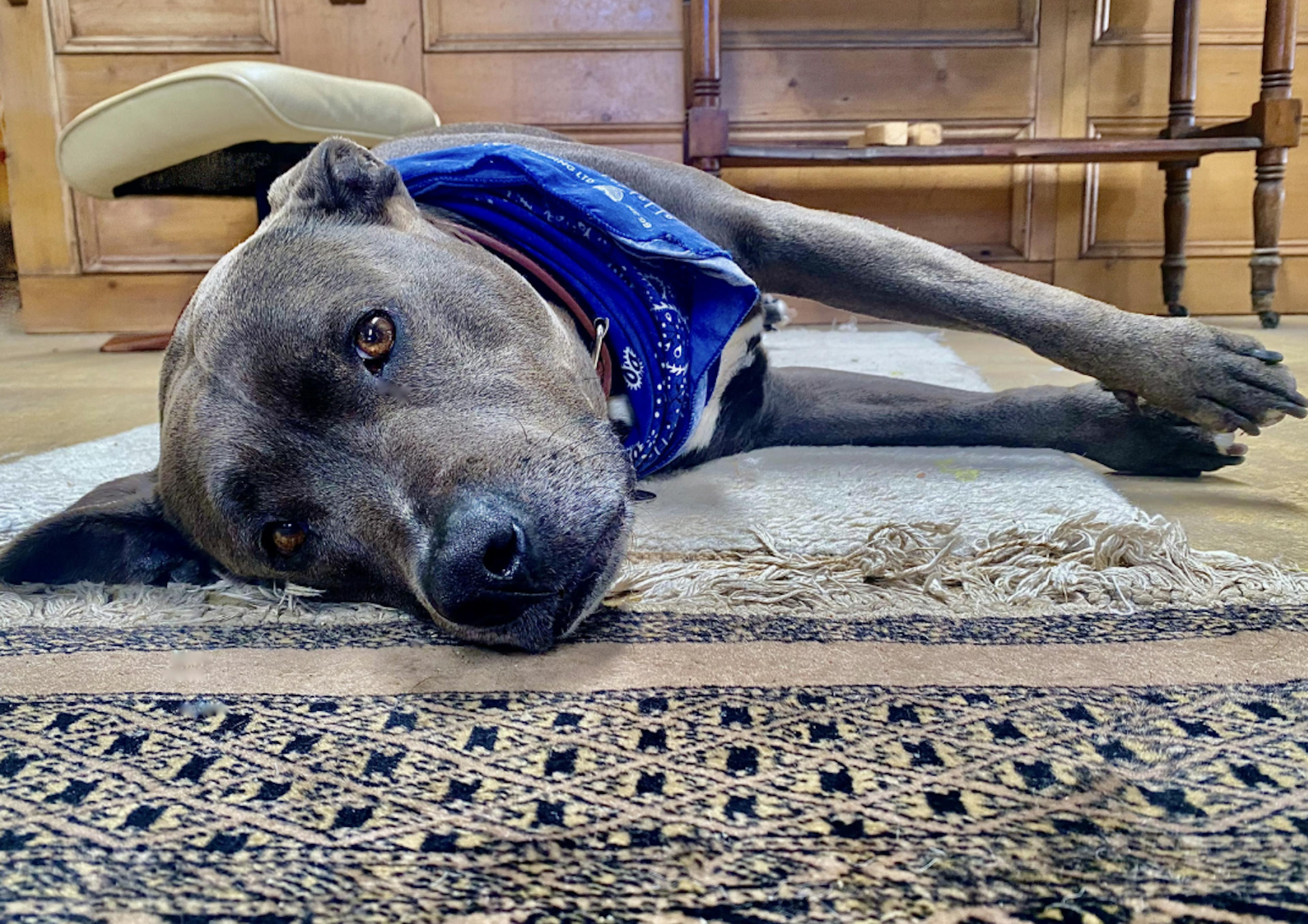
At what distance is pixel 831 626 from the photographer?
1.08 m

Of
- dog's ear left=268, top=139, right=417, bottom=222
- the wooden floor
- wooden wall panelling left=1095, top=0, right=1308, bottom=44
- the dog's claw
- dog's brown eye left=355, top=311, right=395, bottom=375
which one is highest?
wooden wall panelling left=1095, top=0, right=1308, bottom=44

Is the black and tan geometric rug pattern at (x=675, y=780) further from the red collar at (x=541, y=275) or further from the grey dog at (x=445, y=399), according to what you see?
the red collar at (x=541, y=275)

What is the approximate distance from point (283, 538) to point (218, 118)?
8.17 feet

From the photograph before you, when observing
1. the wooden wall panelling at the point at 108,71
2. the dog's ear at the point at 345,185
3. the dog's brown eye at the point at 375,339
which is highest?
the wooden wall panelling at the point at 108,71

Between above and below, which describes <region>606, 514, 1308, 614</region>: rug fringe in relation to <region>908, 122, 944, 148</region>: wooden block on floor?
below

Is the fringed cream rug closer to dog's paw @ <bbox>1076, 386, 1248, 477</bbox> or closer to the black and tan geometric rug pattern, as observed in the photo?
the black and tan geometric rug pattern

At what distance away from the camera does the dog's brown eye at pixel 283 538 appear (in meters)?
1.19

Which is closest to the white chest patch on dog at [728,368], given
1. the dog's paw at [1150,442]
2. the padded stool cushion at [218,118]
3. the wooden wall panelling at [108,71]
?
the dog's paw at [1150,442]

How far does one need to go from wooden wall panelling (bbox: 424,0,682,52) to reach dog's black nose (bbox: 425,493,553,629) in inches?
153

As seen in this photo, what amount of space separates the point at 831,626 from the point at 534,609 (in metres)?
0.31

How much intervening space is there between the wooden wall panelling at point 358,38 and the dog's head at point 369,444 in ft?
11.2

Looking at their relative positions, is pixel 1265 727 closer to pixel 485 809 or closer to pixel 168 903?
pixel 485 809

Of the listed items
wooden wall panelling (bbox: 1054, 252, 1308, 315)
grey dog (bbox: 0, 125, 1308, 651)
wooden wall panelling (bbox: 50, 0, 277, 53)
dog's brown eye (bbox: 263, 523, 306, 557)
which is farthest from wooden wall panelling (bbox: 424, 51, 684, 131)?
dog's brown eye (bbox: 263, 523, 306, 557)

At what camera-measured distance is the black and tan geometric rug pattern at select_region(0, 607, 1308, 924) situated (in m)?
0.63
